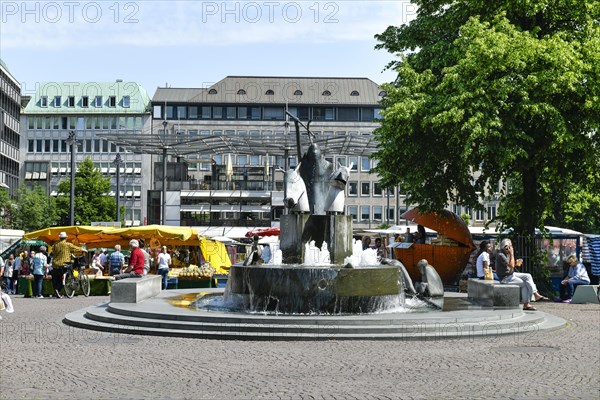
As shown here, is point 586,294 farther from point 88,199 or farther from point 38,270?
point 88,199

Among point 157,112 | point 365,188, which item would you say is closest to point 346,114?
point 365,188

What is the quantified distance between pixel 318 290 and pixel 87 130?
9938cm

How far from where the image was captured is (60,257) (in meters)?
25.2

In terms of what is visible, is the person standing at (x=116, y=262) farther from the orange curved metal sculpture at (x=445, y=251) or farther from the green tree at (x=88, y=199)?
the green tree at (x=88, y=199)

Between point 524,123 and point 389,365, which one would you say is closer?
point 389,365

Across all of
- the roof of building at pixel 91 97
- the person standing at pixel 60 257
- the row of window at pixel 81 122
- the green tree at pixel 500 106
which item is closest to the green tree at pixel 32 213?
the row of window at pixel 81 122

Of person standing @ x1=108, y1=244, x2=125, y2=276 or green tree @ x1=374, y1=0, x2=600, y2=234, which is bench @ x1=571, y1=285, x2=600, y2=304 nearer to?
green tree @ x1=374, y1=0, x2=600, y2=234

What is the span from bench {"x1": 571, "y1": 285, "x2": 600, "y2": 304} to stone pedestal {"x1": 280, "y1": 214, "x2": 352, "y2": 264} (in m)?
7.25

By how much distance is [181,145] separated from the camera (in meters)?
61.3

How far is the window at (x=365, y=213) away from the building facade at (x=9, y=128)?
3914cm

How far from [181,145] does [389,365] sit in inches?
2009

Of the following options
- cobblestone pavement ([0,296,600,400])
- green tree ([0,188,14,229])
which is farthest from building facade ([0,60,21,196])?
cobblestone pavement ([0,296,600,400])

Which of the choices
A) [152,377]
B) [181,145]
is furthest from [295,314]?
[181,145]

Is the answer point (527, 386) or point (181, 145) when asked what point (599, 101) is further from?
point (181, 145)
